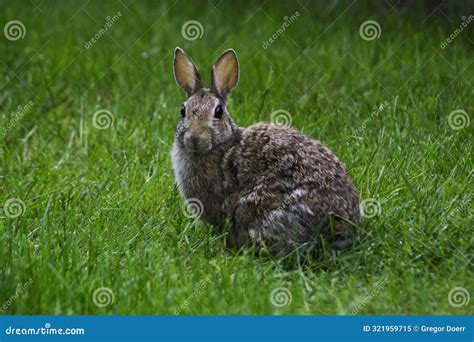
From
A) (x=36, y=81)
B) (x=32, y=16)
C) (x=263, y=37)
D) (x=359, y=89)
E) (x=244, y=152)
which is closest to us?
(x=244, y=152)

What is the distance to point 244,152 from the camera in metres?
6.28

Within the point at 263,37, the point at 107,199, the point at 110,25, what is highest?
the point at 263,37

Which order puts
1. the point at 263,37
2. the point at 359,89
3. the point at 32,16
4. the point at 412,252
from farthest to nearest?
the point at 32,16, the point at 263,37, the point at 359,89, the point at 412,252

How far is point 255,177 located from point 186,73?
0.97 metres

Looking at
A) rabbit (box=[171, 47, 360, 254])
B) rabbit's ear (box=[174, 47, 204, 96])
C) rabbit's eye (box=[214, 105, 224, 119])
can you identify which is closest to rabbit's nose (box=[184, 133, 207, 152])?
rabbit (box=[171, 47, 360, 254])

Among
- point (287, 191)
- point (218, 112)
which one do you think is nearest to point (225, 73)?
point (218, 112)

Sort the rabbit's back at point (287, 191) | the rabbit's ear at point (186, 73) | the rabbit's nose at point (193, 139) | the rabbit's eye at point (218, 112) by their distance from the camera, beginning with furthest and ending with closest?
1. the rabbit's ear at point (186, 73)
2. the rabbit's eye at point (218, 112)
3. the rabbit's nose at point (193, 139)
4. the rabbit's back at point (287, 191)

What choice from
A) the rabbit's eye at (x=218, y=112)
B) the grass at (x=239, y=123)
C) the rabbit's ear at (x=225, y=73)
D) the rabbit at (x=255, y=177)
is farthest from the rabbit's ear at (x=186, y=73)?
the grass at (x=239, y=123)

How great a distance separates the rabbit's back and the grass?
193mm

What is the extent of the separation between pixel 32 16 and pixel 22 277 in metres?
6.84

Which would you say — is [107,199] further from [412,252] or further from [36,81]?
[36,81]

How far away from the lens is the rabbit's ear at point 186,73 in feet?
21.2

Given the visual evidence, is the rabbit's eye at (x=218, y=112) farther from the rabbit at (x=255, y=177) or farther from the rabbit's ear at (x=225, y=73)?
the rabbit's ear at (x=225, y=73)

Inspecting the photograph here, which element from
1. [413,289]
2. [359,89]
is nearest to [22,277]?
[413,289]
